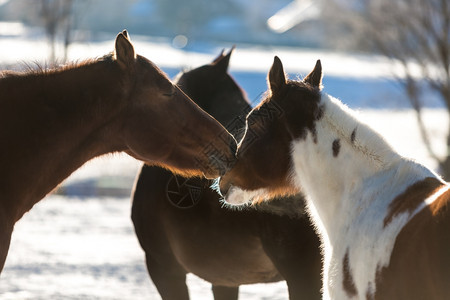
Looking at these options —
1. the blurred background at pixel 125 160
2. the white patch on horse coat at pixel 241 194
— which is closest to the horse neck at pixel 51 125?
the blurred background at pixel 125 160

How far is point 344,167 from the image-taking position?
10.5 feet

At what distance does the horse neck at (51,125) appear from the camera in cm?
311

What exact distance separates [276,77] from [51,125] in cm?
111

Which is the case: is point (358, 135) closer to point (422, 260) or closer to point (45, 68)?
point (422, 260)

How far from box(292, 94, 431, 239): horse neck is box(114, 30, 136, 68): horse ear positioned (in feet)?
2.98

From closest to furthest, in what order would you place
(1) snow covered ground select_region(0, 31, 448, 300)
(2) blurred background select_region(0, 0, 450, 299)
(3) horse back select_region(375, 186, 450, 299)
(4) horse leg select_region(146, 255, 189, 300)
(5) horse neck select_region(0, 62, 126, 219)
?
(3) horse back select_region(375, 186, 450, 299) < (5) horse neck select_region(0, 62, 126, 219) < (4) horse leg select_region(146, 255, 189, 300) < (1) snow covered ground select_region(0, 31, 448, 300) < (2) blurred background select_region(0, 0, 450, 299)

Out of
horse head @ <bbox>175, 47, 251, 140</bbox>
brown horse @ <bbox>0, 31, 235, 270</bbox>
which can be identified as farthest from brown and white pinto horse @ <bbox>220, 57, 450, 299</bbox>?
horse head @ <bbox>175, 47, 251, 140</bbox>

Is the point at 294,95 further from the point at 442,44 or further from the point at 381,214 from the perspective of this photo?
the point at 442,44

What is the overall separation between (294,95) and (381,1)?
920 centimetres

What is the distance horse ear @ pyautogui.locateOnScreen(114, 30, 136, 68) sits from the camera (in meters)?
3.19

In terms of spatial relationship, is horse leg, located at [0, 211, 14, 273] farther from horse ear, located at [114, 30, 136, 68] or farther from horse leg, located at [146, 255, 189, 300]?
horse leg, located at [146, 255, 189, 300]

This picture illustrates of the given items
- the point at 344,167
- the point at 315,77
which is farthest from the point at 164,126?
the point at 344,167

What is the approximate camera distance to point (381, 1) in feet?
38.7

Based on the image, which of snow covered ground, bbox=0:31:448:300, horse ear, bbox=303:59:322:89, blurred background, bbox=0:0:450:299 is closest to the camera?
horse ear, bbox=303:59:322:89
